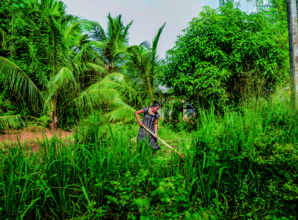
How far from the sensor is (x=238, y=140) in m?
2.48

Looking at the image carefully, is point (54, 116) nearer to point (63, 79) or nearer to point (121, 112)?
point (63, 79)

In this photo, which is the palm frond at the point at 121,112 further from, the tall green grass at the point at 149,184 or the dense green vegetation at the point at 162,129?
the tall green grass at the point at 149,184

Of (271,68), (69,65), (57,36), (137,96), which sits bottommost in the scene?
(137,96)

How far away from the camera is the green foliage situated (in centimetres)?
665

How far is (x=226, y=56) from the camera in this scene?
6.92 meters

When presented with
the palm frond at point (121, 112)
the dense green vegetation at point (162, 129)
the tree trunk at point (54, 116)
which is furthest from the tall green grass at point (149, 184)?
the tree trunk at point (54, 116)

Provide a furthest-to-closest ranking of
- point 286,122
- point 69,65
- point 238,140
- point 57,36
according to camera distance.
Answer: point 69,65 < point 57,36 < point 286,122 < point 238,140

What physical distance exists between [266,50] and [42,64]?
27.3 ft

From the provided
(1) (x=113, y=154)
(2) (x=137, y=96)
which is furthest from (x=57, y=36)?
(1) (x=113, y=154)

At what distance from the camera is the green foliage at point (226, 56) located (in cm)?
665

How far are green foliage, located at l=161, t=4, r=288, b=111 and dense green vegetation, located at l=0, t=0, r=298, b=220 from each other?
41mm

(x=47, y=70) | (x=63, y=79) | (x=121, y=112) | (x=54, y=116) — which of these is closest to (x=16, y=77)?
(x=47, y=70)

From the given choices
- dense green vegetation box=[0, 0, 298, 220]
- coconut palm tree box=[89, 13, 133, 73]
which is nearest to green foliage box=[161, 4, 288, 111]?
dense green vegetation box=[0, 0, 298, 220]

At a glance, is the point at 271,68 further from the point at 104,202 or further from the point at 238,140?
the point at 104,202
